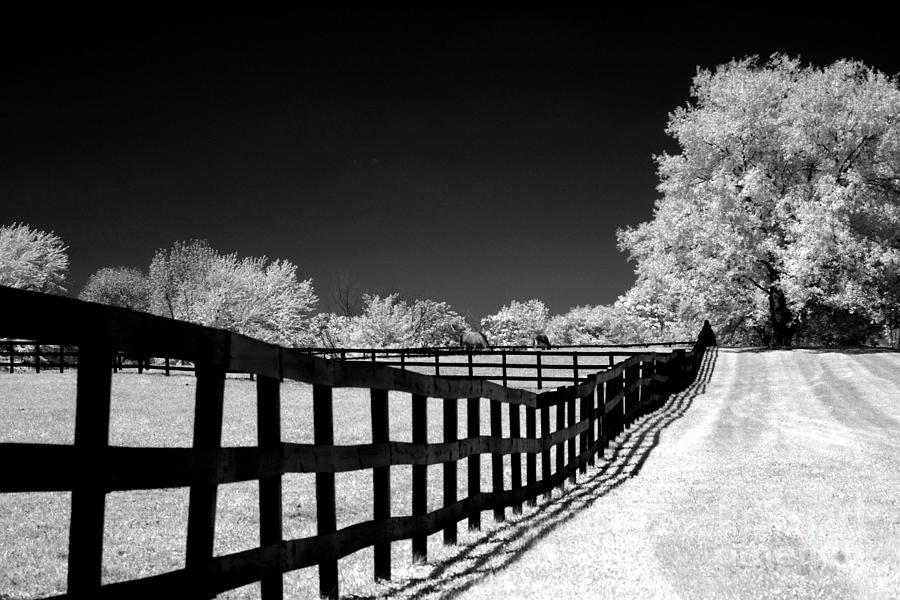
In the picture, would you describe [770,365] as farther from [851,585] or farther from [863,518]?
[851,585]

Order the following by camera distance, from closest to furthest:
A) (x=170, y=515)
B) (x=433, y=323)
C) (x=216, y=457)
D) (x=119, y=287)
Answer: (x=216, y=457) → (x=170, y=515) → (x=119, y=287) → (x=433, y=323)

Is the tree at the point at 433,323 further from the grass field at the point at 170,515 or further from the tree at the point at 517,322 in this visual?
the grass field at the point at 170,515

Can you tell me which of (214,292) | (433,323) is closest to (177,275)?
(214,292)

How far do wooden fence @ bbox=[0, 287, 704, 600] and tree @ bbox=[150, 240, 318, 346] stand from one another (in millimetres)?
65451

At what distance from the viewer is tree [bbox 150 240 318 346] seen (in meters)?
71.2

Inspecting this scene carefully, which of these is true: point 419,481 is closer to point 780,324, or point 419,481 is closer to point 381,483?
point 381,483

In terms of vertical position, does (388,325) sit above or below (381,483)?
above

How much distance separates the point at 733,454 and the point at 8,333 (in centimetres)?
1231

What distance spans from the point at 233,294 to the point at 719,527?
68023 millimetres

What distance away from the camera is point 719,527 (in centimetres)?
727

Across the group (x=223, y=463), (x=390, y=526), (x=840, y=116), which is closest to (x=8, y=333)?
(x=223, y=463)

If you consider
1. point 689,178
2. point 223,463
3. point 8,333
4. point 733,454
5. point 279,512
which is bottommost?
point 733,454

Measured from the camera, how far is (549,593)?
529 centimetres

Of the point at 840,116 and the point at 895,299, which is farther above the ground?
the point at 840,116
